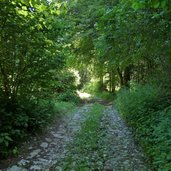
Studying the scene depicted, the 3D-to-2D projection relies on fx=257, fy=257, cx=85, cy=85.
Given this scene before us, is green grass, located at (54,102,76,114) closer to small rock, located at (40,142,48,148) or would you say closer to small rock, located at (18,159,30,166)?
small rock, located at (40,142,48,148)

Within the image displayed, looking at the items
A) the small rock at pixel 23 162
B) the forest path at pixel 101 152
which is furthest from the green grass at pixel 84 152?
the small rock at pixel 23 162

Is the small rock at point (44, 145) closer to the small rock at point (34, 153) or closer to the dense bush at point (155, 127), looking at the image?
the small rock at point (34, 153)

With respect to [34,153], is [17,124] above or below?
above

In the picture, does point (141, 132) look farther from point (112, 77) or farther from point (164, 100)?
point (112, 77)

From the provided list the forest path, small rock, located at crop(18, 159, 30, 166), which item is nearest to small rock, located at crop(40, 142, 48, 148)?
the forest path

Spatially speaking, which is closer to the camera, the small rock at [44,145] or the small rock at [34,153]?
the small rock at [34,153]

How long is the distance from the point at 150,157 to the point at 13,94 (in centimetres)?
391

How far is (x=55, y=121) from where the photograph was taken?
28.6 feet

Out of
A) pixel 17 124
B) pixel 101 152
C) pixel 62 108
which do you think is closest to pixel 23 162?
pixel 17 124

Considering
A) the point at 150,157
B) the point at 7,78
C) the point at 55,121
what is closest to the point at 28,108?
the point at 7,78

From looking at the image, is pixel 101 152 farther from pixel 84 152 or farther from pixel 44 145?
pixel 44 145

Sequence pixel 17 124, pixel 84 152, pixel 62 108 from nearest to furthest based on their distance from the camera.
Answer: pixel 84 152, pixel 17 124, pixel 62 108

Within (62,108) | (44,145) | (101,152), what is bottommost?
(101,152)

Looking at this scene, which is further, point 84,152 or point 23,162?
point 84,152
